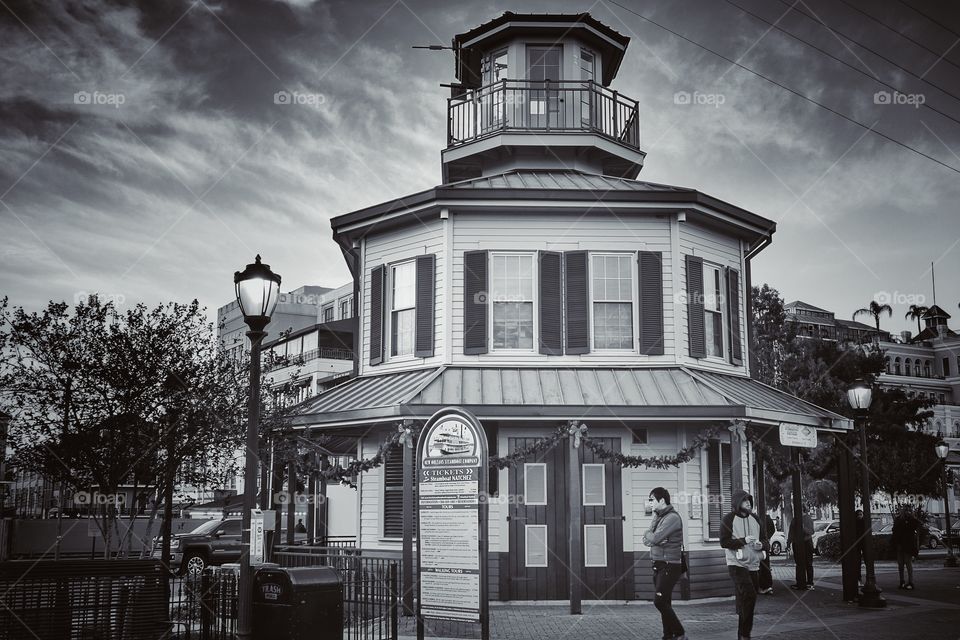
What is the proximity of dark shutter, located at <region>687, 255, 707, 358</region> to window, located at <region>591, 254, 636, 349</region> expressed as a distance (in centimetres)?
114

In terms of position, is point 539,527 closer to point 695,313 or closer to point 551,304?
point 551,304

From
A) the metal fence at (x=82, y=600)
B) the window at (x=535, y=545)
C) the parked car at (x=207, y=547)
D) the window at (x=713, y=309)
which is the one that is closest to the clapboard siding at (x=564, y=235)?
the window at (x=713, y=309)

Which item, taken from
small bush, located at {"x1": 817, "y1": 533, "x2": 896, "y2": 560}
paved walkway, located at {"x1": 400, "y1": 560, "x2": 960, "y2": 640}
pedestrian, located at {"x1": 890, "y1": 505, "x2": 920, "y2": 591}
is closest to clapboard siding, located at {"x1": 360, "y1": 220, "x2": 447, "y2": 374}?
paved walkway, located at {"x1": 400, "y1": 560, "x2": 960, "y2": 640}

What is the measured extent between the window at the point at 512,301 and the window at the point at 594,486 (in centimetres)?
253

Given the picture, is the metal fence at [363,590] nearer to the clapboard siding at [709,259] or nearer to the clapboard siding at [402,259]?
the clapboard siding at [402,259]

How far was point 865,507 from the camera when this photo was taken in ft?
50.1

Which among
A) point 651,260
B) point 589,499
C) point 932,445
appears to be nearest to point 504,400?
point 589,499

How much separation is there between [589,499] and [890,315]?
68407 millimetres

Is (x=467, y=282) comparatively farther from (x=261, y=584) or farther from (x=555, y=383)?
(x=261, y=584)

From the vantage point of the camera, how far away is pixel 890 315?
75312mm

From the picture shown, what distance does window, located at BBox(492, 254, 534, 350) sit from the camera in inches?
651

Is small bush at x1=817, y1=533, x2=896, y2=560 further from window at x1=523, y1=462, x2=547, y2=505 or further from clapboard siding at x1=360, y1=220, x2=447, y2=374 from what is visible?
clapboard siding at x1=360, y1=220, x2=447, y2=374

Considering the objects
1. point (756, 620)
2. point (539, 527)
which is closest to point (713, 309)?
point (539, 527)

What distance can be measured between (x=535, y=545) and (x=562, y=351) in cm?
359
